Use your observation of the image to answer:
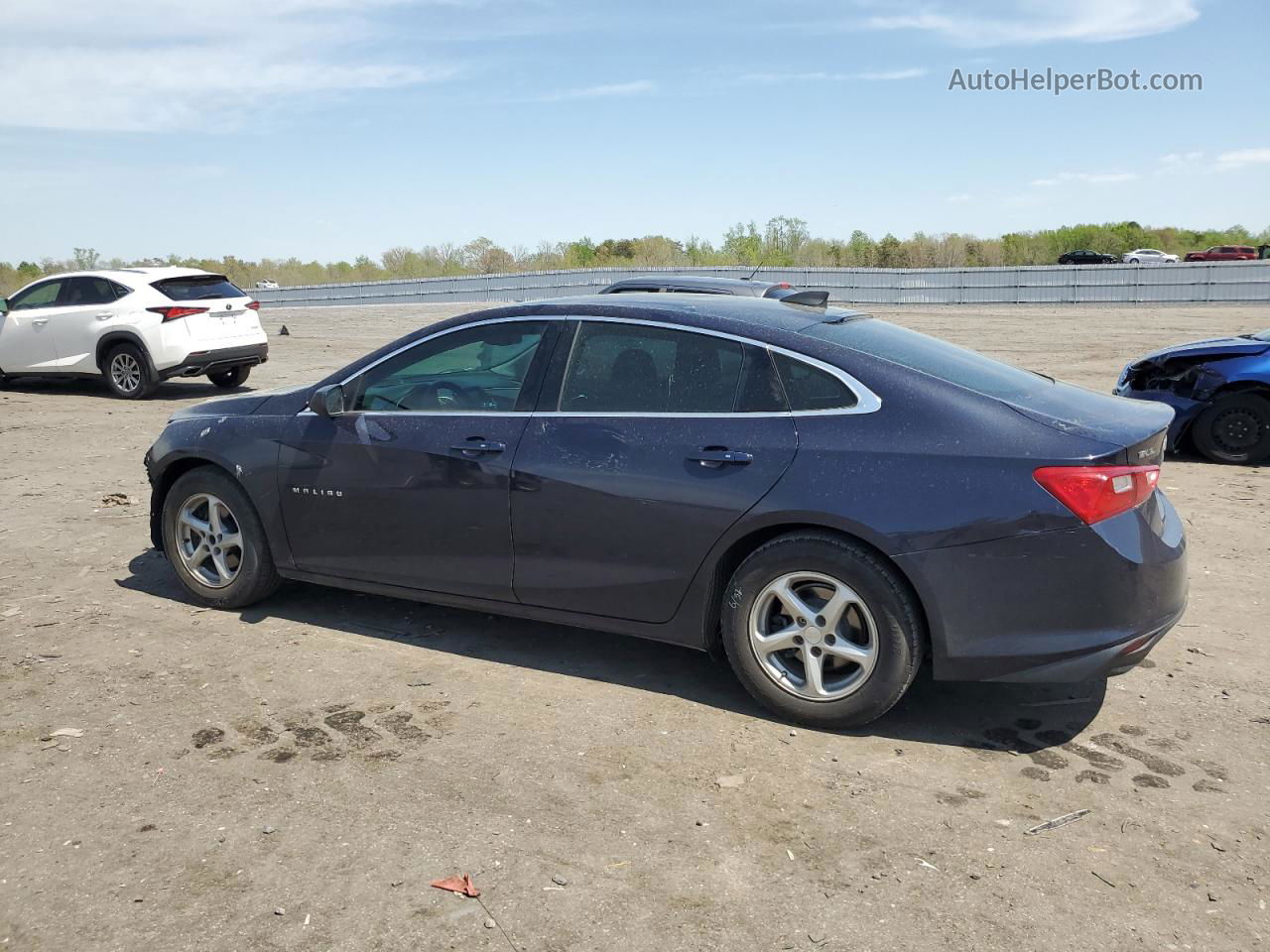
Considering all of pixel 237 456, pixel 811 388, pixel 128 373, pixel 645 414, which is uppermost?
pixel 811 388

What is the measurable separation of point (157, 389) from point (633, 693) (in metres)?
13.1

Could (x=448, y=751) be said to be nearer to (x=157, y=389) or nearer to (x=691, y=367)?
(x=691, y=367)

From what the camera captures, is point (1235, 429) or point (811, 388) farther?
point (1235, 429)

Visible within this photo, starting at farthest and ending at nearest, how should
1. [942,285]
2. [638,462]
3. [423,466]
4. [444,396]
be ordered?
[942,285] → [444,396] → [423,466] → [638,462]

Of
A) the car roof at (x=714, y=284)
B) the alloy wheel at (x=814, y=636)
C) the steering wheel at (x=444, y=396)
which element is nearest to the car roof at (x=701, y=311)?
the steering wheel at (x=444, y=396)

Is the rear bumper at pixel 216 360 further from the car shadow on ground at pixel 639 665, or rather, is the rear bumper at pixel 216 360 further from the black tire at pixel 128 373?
the car shadow on ground at pixel 639 665

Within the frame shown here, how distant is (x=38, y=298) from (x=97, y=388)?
5.13 feet

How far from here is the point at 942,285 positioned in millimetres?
35938

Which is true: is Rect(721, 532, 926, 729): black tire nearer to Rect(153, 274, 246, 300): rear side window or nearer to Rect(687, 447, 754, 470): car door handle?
Rect(687, 447, 754, 470): car door handle

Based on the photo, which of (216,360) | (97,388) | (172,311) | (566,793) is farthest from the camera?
(97,388)

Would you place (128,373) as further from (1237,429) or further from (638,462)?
(1237,429)

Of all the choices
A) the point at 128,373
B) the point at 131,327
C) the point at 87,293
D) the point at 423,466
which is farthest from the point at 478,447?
the point at 87,293

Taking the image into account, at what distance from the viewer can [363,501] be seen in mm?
5504

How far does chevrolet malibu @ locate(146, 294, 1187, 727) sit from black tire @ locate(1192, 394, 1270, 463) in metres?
5.77
